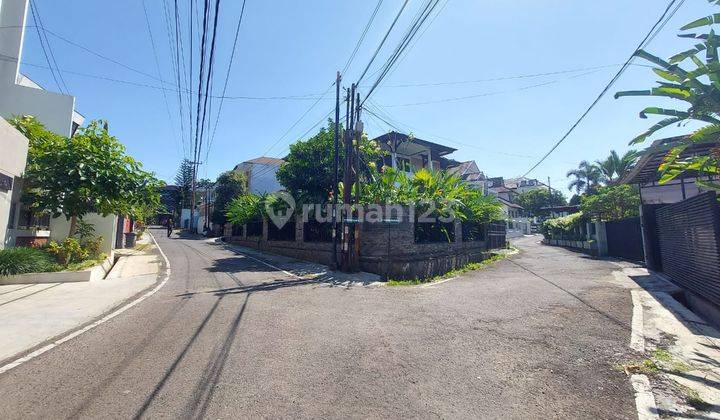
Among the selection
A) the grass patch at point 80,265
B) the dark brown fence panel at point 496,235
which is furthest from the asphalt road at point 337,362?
the dark brown fence panel at point 496,235

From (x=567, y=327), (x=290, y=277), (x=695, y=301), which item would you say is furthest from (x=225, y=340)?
(x=695, y=301)

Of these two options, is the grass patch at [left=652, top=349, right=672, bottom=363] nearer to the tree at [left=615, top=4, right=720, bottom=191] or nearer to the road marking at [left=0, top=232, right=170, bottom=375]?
the tree at [left=615, top=4, right=720, bottom=191]

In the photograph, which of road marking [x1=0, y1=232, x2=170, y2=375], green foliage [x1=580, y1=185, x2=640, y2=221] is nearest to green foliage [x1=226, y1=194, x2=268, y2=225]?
road marking [x1=0, y1=232, x2=170, y2=375]

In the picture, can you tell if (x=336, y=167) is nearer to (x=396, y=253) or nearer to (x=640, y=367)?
(x=396, y=253)

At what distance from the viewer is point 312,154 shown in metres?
16.8

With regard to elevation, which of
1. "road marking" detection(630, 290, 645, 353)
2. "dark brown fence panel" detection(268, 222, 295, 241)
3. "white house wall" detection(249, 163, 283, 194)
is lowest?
"road marking" detection(630, 290, 645, 353)

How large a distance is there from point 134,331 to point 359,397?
13.6 ft

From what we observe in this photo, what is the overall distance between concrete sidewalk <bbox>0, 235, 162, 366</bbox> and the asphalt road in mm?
642

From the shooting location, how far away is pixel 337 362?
13.6 feet

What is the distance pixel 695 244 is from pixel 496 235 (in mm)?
15128

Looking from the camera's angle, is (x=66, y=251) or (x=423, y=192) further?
(x=423, y=192)

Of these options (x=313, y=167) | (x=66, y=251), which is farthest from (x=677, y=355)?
(x=66, y=251)

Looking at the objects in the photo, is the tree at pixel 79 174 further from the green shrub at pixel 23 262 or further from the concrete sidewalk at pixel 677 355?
the concrete sidewalk at pixel 677 355

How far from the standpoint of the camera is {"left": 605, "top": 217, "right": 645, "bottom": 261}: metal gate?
1484cm
